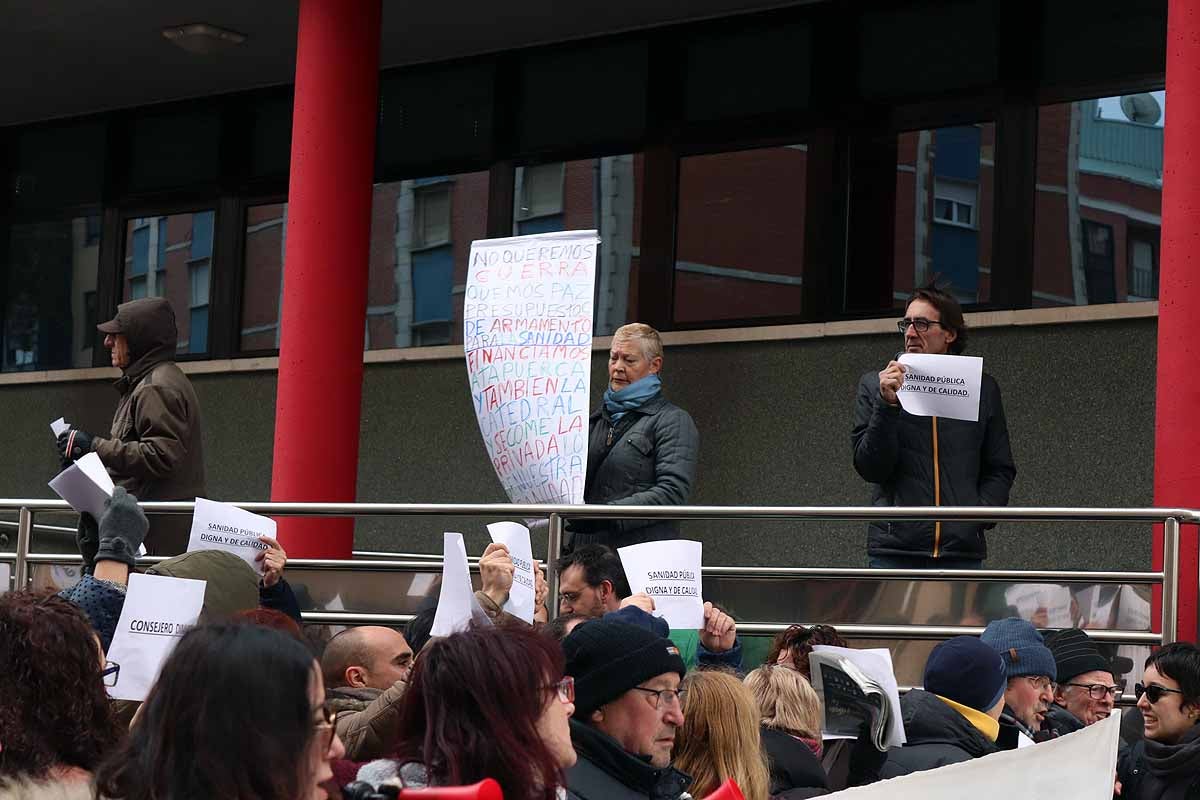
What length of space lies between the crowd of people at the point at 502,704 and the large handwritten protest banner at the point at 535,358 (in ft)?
3.41

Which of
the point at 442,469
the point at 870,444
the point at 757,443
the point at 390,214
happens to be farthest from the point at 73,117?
the point at 870,444

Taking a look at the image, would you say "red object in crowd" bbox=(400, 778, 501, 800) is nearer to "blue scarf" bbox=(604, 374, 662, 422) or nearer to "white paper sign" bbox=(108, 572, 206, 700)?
"white paper sign" bbox=(108, 572, 206, 700)

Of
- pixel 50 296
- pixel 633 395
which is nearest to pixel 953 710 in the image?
pixel 633 395

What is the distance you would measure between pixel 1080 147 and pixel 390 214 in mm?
5003

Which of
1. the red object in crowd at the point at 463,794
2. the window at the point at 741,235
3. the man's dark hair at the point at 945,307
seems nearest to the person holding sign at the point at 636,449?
the man's dark hair at the point at 945,307

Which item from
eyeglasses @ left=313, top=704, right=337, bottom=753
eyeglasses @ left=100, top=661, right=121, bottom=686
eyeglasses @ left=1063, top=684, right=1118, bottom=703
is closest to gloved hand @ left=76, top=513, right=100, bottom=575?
eyeglasses @ left=100, top=661, right=121, bottom=686

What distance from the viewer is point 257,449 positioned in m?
13.5

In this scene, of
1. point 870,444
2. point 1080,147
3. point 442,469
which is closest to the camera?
point 870,444

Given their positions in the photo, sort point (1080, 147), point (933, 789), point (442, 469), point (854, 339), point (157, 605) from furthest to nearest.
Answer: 1. point (442, 469)
2. point (854, 339)
3. point (1080, 147)
4. point (157, 605)
5. point (933, 789)

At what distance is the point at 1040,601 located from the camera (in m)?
7.29

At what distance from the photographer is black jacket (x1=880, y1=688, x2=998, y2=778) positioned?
5398 mm

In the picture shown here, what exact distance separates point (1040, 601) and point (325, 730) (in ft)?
16.0

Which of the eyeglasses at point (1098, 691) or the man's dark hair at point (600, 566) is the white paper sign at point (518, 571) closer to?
the man's dark hair at point (600, 566)

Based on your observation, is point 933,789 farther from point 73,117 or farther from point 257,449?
point 73,117
